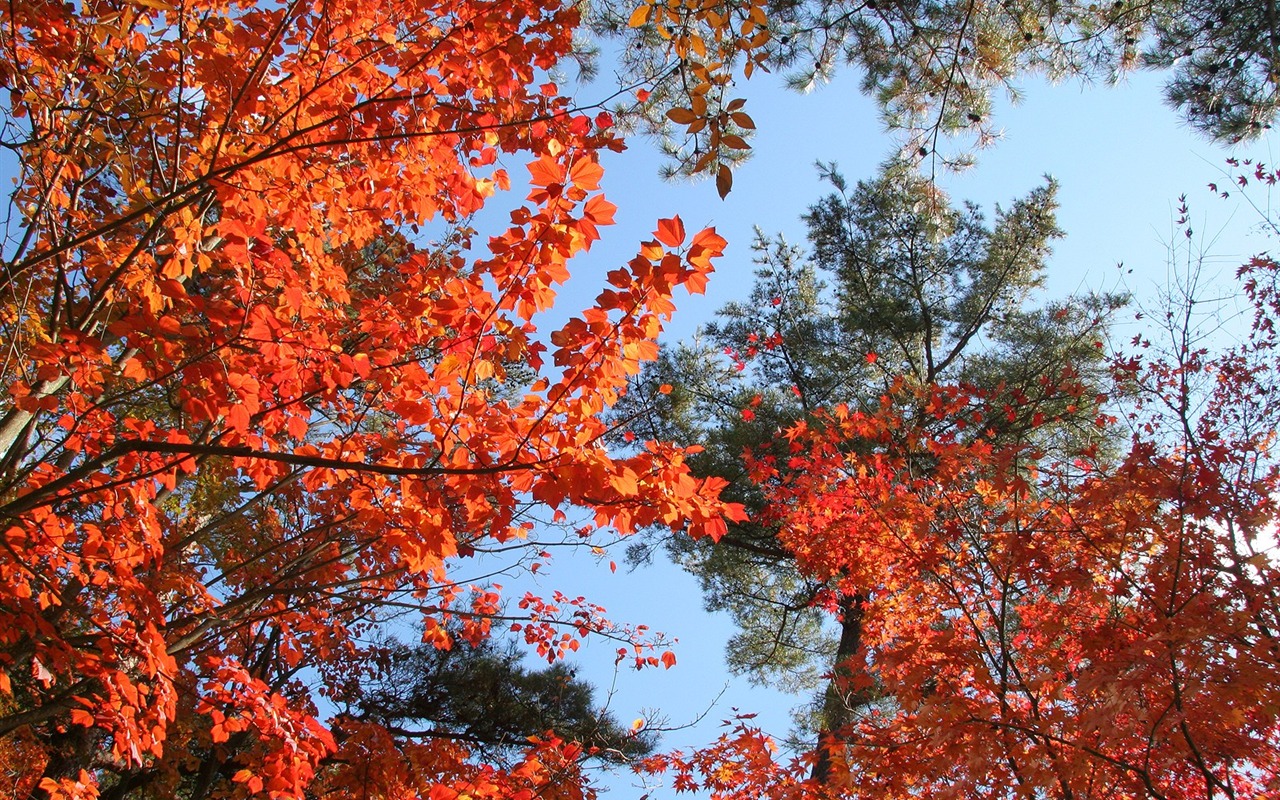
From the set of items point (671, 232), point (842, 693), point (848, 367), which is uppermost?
point (848, 367)

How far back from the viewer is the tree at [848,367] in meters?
8.50

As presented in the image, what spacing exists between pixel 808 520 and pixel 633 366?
5.29m

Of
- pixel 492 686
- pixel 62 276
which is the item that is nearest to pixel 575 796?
pixel 492 686

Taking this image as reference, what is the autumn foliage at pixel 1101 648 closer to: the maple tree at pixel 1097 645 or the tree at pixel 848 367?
the maple tree at pixel 1097 645

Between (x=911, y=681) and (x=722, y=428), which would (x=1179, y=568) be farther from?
(x=722, y=428)

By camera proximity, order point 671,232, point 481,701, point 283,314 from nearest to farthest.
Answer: point 671,232 → point 283,314 → point 481,701

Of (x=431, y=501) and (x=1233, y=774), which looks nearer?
(x=431, y=501)

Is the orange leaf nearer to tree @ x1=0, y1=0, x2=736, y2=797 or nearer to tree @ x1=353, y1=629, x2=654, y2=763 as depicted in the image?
tree @ x1=0, y1=0, x2=736, y2=797

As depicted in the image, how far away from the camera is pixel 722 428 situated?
9648mm

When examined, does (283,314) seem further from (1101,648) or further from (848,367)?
(848,367)

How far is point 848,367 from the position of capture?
30.7ft

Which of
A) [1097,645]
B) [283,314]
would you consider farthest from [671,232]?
[1097,645]

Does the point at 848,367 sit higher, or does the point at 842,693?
the point at 848,367

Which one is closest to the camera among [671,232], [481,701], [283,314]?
[671,232]
